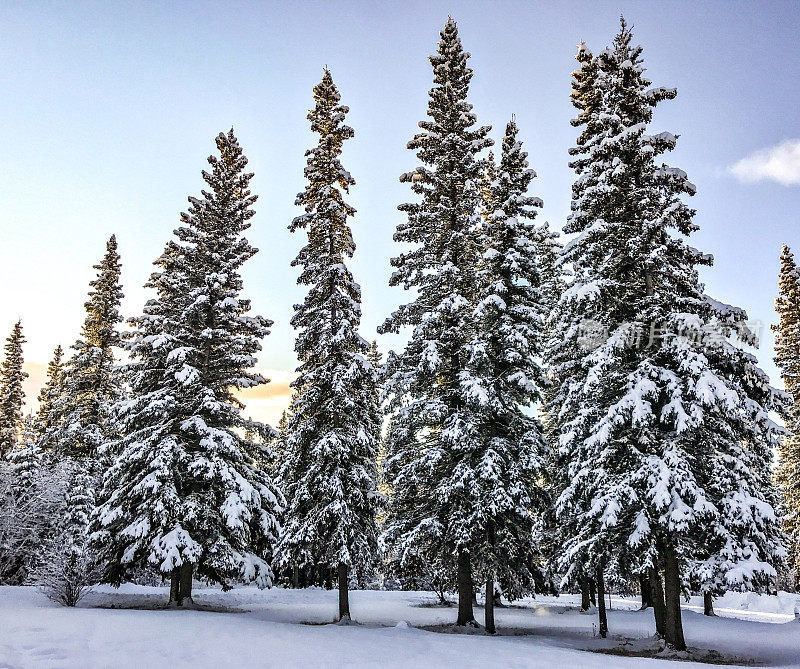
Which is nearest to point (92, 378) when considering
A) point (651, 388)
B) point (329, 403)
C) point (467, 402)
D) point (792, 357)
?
point (329, 403)

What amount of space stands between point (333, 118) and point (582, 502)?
60.2 feet

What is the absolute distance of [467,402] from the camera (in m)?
18.3

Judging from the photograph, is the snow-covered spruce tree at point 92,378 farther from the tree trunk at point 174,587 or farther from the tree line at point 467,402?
the tree trunk at point 174,587

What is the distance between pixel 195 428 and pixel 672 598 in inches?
663

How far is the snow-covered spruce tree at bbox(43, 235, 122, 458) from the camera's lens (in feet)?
97.2

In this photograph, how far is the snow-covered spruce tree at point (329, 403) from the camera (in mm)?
18656

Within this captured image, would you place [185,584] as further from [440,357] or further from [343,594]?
[440,357]

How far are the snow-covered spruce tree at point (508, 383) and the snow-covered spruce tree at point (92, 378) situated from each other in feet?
69.8

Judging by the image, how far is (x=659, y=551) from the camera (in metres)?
14.5

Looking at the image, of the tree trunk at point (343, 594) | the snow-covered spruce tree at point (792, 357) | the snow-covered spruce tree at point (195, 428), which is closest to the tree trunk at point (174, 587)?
the snow-covered spruce tree at point (195, 428)

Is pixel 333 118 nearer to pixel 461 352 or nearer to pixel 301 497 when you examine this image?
pixel 461 352

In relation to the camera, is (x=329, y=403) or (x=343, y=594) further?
(x=329, y=403)

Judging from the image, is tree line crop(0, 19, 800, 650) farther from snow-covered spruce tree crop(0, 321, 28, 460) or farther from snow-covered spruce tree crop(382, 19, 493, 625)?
snow-covered spruce tree crop(0, 321, 28, 460)

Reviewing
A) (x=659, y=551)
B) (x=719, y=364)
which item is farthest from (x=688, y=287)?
(x=659, y=551)
